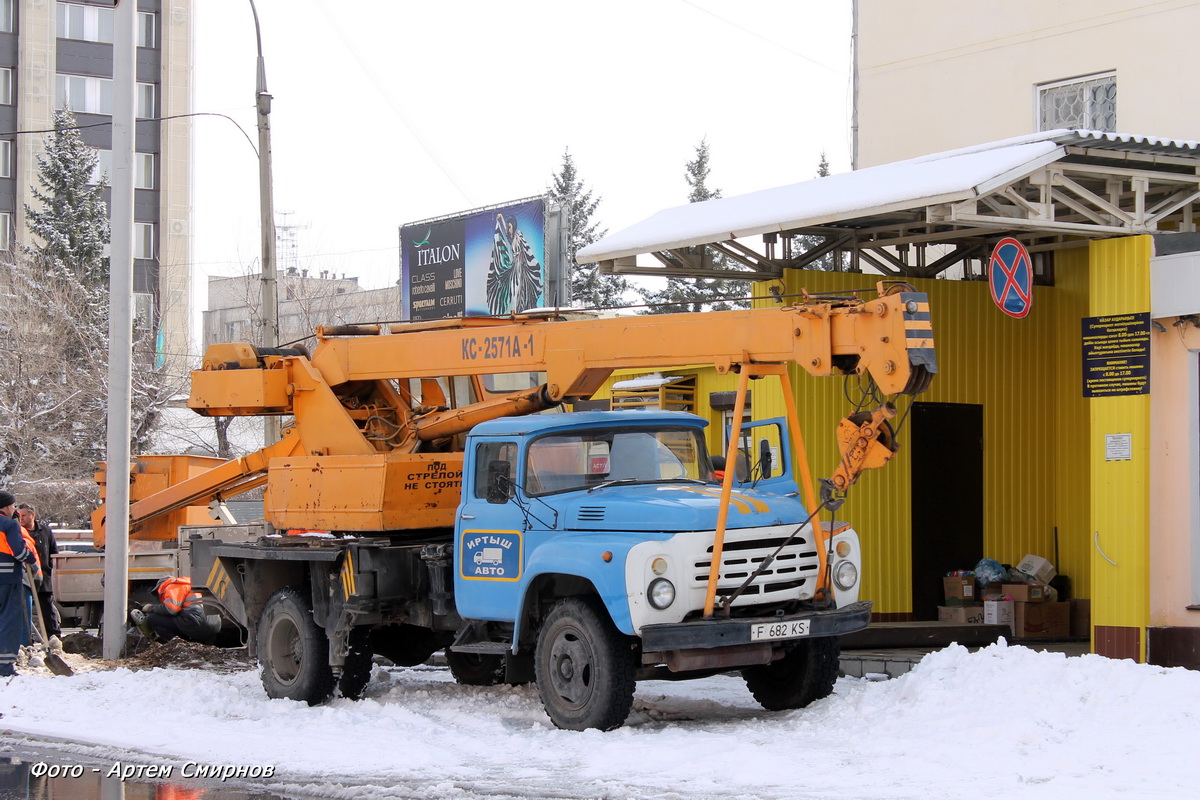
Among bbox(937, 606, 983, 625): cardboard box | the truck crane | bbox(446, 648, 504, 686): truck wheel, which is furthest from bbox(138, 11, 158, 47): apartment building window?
bbox(937, 606, 983, 625): cardboard box

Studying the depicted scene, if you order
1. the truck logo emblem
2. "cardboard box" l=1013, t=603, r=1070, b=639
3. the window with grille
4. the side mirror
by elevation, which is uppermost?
the window with grille

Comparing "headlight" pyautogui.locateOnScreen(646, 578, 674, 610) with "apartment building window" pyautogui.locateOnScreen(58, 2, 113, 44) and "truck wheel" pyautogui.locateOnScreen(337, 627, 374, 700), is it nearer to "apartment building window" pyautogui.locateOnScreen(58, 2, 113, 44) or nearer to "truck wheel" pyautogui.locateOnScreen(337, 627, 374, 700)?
"truck wheel" pyautogui.locateOnScreen(337, 627, 374, 700)

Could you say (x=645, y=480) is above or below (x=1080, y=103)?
below

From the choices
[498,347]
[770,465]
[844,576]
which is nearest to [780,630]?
[844,576]

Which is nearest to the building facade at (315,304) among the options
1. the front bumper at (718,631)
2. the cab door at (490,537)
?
the cab door at (490,537)

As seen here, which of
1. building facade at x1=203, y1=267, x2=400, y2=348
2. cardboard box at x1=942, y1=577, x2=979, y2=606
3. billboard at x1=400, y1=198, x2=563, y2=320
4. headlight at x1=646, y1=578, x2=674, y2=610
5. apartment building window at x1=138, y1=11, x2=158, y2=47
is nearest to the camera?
headlight at x1=646, y1=578, x2=674, y2=610

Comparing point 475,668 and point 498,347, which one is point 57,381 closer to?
point 475,668

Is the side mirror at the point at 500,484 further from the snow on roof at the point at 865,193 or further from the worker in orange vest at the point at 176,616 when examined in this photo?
the worker in orange vest at the point at 176,616

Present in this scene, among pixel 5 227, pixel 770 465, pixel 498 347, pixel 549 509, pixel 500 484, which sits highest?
pixel 5 227

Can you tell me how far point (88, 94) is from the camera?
2312 inches

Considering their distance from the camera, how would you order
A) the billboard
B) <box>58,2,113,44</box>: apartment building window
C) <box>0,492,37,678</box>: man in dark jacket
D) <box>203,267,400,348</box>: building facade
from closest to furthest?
<box>0,492,37,678</box>: man in dark jacket, the billboard, <box>203,267,400,348</box>: building facade, <box>58,2,113,44</box>: apartment building window

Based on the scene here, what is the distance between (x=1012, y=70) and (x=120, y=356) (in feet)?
42.5

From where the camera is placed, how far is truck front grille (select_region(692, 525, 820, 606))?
9430 millimetres

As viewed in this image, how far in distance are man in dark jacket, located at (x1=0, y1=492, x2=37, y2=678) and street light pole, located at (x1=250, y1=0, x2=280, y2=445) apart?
17.2ft
